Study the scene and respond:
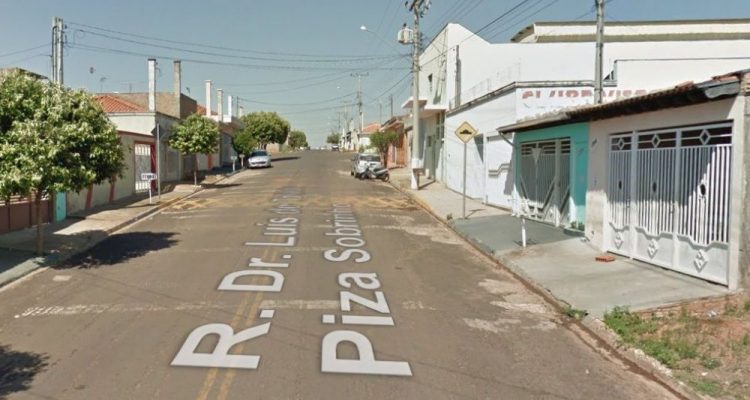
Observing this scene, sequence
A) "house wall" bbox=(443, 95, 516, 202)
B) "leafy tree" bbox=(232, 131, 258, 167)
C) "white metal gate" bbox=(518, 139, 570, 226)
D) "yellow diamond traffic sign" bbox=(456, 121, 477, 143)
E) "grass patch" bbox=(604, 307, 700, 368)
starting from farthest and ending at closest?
"leafy tree" bbox=(232, 131, 258, 167) → "house wall" bbox=(443, 95, 516, 202) → "yellow diamond traffic sign" bbox=(456, 121, 477, 143) → "white metal gate" bbox=(518, 139, 570, 226) → "grass patch" bbox=(604, 307, 700, 368)

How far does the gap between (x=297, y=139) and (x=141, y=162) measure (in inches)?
4376

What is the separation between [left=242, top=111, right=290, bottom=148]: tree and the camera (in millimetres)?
74438

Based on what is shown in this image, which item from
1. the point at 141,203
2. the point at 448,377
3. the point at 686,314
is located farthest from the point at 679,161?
the point at 141,203

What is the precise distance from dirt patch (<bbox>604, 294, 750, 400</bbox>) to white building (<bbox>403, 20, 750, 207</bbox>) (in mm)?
11081

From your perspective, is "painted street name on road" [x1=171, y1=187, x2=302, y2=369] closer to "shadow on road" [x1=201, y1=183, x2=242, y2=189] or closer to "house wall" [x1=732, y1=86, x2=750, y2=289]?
"house wall" [x1=732, y1=86, x2=750, y2=289]

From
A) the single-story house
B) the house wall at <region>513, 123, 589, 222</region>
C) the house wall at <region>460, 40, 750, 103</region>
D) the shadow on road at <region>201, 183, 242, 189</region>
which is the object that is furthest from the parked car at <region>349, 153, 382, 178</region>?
the single-story house

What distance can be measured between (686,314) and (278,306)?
17.1 feet

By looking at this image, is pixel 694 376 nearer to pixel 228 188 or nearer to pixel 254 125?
pixel 228 188

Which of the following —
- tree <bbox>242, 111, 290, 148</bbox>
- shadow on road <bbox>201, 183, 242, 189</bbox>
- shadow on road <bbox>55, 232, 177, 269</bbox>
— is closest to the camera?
shadow on road <bbox>55, 232, 177, 269</bbox>

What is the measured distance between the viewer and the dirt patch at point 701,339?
5131 mm

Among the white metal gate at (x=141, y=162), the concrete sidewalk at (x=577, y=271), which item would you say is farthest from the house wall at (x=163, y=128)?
the concrete sidewalk at (x=577, y=271)

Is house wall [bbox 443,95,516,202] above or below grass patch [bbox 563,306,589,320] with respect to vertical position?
above

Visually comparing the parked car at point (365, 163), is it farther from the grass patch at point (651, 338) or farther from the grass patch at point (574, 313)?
the grass patch at point (651, 338)

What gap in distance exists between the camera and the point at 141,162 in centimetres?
2384
